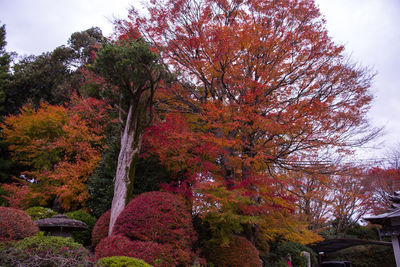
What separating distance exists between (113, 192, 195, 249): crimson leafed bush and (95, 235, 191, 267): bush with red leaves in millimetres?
237

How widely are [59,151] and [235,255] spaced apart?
11486mm

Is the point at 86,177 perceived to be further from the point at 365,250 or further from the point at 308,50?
the point at 365,250

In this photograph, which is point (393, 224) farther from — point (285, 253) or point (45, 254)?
point (45, 254)

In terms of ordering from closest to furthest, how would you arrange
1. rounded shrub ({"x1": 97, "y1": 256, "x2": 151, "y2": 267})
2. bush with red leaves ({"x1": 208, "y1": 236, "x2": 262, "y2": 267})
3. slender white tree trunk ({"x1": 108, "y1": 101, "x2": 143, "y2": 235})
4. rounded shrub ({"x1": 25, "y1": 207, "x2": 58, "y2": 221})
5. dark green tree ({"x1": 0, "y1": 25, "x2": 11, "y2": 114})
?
rounded shrub ({"x1": 97, "y1": 256, "x2": 151, "y2": 267}) < bush with red leaves ({"x1": 208, "y1": 236, "x2": 262, "y2": 267}) < slender white tree trunk ({"x1": 108, "y1": 101, "x2": 143, "y2": 235}) < rounded shrub ({"x1": 25, "y1": 207, "x2": 58, "y2": 221}) < dark green tree ({"x1": 0, "y1": 25, "x2": 11, "y2": 114})

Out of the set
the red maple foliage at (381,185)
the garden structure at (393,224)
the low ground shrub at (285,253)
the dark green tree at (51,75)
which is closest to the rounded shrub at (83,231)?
the low ground shrub at (285,253)

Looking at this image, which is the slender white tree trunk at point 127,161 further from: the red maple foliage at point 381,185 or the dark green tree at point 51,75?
the red maple foliage at point 381,185

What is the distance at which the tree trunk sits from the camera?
7453 millimetres

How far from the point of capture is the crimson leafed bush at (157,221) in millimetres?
5797

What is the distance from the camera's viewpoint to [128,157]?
316 inches

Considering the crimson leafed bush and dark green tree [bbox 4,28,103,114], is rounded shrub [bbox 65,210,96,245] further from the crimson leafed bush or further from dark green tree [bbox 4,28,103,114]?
dark green tree [bbox 4,28,103,114]

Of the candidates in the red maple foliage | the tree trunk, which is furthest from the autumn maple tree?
the red maple foliage

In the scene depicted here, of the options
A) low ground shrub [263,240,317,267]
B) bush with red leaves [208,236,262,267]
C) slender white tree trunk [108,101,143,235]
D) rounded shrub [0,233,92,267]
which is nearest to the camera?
rounded shrub [0,233,92,267]

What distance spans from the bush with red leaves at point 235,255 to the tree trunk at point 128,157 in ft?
10.5

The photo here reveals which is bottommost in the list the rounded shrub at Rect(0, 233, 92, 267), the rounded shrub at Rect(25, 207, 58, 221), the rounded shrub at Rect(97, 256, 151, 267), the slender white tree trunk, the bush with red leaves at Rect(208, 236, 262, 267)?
the bush with red leaves at Rect(208, 236, 262, 267)
